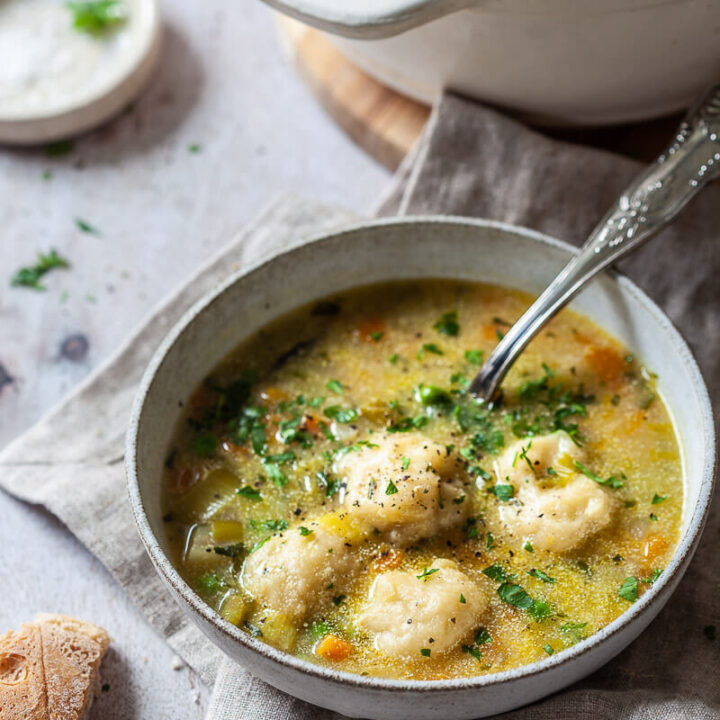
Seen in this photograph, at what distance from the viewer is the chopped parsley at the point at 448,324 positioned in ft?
9.34

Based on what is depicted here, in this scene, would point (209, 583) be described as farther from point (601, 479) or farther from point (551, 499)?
point (601, 479)

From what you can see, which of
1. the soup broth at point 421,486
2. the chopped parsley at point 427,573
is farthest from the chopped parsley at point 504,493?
the chopped parsley at point 427,573

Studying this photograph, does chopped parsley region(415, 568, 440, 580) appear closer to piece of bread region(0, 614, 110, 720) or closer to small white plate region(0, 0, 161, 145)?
piece of bread region(0, 614, 110, 720)

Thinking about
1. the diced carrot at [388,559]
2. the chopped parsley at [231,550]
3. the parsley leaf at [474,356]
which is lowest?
the chopped parsley at [231,550]

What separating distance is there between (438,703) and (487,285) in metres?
1.25

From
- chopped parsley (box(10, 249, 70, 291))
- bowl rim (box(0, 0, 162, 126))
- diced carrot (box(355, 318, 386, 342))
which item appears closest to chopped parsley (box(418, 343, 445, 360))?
diced carrot (box(355, 318, 386, 342))

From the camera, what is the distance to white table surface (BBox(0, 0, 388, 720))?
289cm

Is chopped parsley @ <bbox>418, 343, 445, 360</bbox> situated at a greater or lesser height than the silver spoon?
lesser

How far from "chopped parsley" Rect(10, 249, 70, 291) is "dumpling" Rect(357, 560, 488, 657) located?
5.73 feet

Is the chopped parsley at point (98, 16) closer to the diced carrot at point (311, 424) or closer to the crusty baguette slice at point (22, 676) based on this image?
the diced carrot at point (311, 424)

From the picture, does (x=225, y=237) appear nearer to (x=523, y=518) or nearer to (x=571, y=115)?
(x=571, y=115)

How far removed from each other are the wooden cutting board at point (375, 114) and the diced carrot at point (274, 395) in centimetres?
114

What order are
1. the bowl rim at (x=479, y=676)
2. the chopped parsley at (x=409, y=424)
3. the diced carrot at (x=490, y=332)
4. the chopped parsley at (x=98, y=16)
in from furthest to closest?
the chopped parsley at (x=98, y=16)
the diced carrot at (x=490, y=332)
the chopped parsley at (x=409, y=424)
the bowl rim at (x=479, y=676)

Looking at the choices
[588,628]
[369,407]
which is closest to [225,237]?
[369,407]
